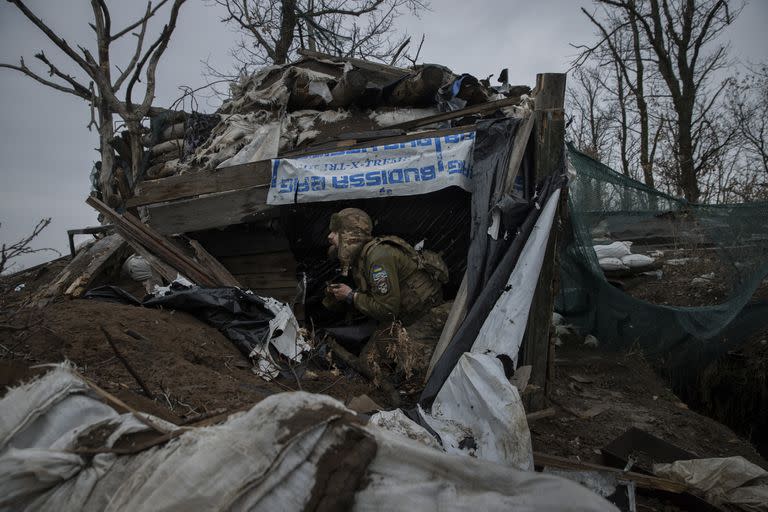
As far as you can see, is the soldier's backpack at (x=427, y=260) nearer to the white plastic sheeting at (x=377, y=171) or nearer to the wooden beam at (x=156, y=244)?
the white plastic sheeting at (x=377, y=171)

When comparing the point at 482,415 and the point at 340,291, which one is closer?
the point at 482,415

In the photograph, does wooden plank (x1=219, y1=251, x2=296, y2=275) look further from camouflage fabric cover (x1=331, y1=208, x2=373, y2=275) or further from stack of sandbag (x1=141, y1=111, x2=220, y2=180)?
stack of sandbag (x1=141, y1=111, x2=220, y2=180)

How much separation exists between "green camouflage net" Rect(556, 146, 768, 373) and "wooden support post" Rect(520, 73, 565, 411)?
2.52 ft

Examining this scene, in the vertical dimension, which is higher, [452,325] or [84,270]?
[84,270]

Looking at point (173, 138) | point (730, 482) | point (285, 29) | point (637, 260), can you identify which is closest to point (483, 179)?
point (730, 482)

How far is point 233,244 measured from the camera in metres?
5.48

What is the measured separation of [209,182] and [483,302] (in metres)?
3.22

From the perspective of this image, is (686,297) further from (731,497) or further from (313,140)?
(313,140)

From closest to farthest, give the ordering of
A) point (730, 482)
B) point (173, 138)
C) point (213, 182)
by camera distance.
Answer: point (730, 482) < point (213, 182) < point (173, 138)

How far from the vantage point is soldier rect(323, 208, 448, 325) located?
151 inches

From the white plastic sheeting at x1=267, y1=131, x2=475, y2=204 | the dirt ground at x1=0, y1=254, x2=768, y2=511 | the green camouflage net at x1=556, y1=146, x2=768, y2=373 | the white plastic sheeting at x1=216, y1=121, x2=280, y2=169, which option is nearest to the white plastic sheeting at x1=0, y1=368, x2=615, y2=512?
the dirt ground at x1=0, y1=254, x2=768, y2=511

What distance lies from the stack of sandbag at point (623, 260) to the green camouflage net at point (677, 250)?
39 cm

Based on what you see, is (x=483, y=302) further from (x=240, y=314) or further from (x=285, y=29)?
(x=285, y=29)

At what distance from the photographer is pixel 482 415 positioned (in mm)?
2736
